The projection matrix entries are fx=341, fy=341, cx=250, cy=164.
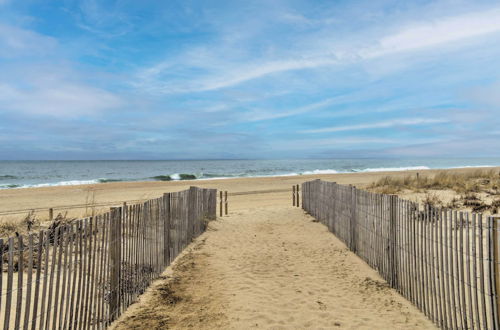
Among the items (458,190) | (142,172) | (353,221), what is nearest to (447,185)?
(458,190)

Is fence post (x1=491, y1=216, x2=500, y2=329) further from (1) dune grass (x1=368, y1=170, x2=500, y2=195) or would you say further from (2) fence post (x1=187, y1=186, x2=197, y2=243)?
(1) dune grass (x1=368, y1=170, x2=500, y2=195)

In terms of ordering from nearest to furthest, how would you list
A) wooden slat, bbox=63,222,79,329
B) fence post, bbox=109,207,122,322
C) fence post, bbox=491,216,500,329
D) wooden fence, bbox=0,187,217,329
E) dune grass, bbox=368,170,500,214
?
1. wooden fence, bbox=0,187,217,329
2. fence post, bbox=491,216,500,329
3. wooden slat, bbox=63,222,79,329
4. fence post, bbox=109,207,122,322
5. dune grass, bbox=368,170,500,214

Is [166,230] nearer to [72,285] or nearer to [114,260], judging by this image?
[114,260]

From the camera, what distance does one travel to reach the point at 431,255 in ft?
16.3

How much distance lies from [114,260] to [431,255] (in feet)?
15.2

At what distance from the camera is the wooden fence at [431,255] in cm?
385

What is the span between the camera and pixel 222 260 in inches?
329

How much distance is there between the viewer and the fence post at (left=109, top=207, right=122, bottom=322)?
490 cm

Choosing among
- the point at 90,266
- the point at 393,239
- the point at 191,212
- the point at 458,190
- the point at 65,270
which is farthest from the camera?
the point at 458,190

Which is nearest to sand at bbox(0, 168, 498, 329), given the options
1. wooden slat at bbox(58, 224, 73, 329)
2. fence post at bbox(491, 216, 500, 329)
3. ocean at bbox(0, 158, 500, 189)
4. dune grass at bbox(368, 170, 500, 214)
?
wooden slat at bbox(58, 224, 73, 329)

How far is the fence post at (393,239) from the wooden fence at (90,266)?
4.53 m

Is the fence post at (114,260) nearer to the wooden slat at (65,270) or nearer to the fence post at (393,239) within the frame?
the wooden slat at (65,270)

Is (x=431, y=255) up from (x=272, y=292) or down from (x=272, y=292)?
up

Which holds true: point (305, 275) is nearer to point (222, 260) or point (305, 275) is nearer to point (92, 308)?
point (222, 260)
